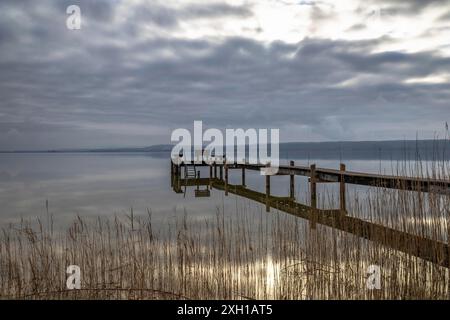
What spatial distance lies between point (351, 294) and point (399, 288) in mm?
696

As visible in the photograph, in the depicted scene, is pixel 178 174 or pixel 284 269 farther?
pixel 178 174

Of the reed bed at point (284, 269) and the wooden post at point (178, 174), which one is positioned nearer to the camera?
the reed bed at point (284, 269)

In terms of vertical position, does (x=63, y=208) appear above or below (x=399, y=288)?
below

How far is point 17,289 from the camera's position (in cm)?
655

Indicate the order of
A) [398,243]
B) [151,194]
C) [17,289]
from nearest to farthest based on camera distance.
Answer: [398,243] → [17,289] → [151,194]

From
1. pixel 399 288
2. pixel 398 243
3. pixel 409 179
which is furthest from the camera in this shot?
pixel 409 179

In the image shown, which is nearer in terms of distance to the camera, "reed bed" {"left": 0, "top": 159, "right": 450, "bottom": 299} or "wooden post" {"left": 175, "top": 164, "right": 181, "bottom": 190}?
"reed bed" {"left": 0, "top": 159, "right": 450, "bottom": 299}

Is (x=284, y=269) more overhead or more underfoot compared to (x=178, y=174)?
more underfoot

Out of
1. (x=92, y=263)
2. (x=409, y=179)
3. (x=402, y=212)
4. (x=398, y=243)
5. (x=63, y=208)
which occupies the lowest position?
(x=63, y=208)

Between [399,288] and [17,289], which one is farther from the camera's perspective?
[17,289]

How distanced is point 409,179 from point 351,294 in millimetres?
2106
